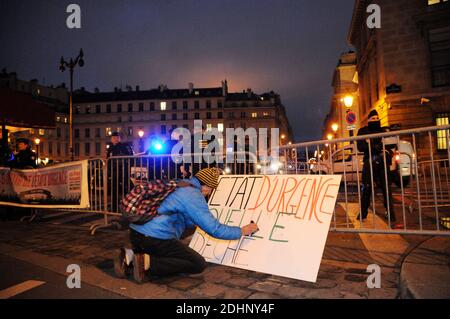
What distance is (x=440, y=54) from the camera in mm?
20344

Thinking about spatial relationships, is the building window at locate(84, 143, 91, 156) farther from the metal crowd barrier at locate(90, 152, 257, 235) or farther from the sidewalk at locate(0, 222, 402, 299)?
the sidewalk at locate(0, 222, 402, 299)

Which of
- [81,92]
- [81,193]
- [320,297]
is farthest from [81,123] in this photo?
[320,297]

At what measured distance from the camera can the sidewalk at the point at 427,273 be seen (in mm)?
2561

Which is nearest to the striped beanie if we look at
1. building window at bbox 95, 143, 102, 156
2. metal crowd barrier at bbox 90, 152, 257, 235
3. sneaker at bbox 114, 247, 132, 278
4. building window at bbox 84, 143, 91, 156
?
sneaker at bbox 114, 247, 132, 278

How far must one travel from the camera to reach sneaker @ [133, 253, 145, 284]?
342 cm

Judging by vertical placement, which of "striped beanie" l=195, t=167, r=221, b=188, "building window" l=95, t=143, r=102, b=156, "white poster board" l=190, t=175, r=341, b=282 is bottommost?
"white poster board" l=190, t=175, r=341, b=282

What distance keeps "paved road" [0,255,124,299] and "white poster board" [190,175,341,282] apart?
1.31m

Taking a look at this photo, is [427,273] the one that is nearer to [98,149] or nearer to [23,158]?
[23,158]

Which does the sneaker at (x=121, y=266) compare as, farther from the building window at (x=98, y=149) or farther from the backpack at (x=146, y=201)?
the building window at (x=98, y=149)

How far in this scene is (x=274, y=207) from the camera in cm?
361

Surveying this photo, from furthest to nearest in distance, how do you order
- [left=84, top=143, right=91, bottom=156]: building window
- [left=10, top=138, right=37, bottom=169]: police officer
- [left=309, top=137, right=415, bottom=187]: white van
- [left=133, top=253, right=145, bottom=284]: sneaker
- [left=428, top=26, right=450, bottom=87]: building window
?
[left=84, top=143, right=91, bottom=156]: building window < [left=428, top=26, right=450, bottom=87]: building window < [left=10, top=138, right=37, bottom=169]: police officer < [left=309, top=137, right=415, bottom=187]: white van < [left=133, top=253, right=145, bottom=284]: sneaker

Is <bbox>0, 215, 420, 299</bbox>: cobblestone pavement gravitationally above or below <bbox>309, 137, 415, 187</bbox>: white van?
below

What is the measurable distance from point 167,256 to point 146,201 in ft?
2.14
